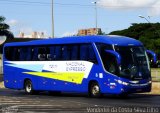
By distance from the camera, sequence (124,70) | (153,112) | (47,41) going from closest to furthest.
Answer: (153,112), (124,70), (47,41)

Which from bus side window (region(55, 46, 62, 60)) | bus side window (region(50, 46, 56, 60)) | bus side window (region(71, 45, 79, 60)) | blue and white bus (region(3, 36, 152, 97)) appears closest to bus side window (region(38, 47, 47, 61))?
blue and white bus (region(3, 36, 152, 97))

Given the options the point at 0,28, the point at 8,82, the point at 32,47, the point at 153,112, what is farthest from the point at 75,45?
the point at 0,28

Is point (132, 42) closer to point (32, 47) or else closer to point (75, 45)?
point (75, 45)

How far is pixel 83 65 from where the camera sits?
26.8 metres

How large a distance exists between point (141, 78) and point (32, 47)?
7954 mm

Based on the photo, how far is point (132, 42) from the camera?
25938 millimetres

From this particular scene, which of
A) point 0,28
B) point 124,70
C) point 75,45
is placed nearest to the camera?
point 124,70

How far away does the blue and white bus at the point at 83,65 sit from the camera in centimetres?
2512

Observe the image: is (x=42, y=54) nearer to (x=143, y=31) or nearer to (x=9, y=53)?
(x=9, y=53)

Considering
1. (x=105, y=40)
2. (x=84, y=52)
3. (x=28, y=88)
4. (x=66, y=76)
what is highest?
(x=105, y=40)

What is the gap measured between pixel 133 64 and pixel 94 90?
8.43 ft

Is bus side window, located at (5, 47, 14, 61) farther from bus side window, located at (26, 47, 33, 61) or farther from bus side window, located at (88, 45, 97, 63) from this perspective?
bus side window, located at (88, 45, 97, 63)

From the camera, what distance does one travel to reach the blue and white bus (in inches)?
989

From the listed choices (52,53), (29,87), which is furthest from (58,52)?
(29,87)
